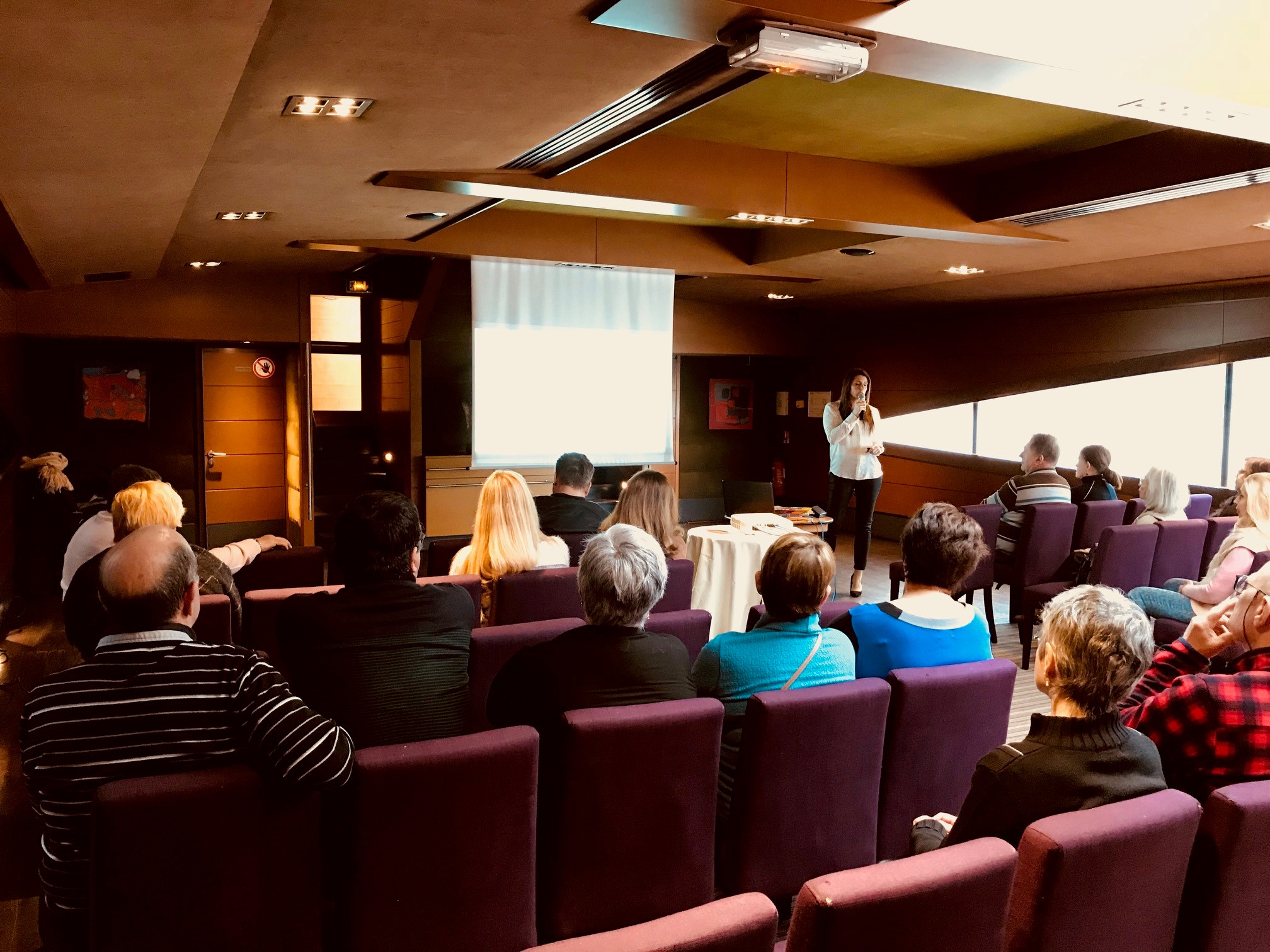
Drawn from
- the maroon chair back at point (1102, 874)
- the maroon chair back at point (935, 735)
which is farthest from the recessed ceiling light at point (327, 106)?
the maroon chair back at point (1102, 874)

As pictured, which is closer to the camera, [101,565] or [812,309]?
[101,565]

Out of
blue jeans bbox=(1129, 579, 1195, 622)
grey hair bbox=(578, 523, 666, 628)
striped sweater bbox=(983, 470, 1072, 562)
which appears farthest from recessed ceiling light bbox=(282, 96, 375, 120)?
striped sweater bbox=(983, 470, 1072, 562)

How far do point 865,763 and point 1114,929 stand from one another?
2.88ft

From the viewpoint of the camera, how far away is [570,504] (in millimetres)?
4656

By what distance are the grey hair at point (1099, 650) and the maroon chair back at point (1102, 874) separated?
207 mm

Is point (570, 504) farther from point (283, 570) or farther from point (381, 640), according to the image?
point (381, 640)

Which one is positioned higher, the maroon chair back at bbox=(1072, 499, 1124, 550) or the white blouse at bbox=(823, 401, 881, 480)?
the white blouse at bbox=(823, 401, 881, 480)

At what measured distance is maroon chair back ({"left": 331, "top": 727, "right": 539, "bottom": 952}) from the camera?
1.87 m

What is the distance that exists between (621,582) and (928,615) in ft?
3.31

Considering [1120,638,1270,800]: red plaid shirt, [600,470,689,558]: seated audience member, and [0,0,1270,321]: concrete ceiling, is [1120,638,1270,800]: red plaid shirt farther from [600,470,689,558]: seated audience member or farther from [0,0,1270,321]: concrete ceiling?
[600,470,689,558]: seated audience member

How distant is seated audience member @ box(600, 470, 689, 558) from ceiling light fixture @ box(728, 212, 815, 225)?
6.13ft

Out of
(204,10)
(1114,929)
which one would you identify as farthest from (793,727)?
(204,10)

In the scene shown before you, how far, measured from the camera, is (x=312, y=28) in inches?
96.7

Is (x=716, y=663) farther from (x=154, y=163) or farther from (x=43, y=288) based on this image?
(x=43, y=288)
